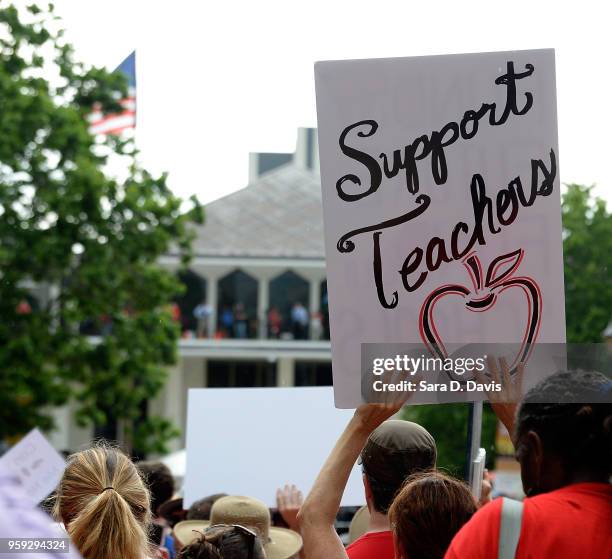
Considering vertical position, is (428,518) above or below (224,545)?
above

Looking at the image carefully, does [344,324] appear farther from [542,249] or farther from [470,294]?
[542,249]

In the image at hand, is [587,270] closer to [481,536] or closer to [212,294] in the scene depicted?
[212,294]

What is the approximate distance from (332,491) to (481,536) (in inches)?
24.8

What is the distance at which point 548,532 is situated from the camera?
192 cm

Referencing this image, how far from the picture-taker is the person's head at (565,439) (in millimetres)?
2051

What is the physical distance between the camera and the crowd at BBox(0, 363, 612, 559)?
6.34 feet

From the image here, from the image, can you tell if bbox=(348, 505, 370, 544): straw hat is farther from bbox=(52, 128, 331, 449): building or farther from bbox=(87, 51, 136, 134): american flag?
bbox=(52, 128, 331, 449): building

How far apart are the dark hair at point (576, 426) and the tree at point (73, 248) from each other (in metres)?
16.4

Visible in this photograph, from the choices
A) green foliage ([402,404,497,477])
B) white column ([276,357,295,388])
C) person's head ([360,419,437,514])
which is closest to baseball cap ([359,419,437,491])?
person's head ([360,419,437,514])

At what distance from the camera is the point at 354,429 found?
2.55 m

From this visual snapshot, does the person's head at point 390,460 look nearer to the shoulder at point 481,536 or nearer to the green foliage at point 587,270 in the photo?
the shoulder at point 481,536

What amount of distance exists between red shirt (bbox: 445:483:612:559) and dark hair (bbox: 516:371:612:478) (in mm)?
97

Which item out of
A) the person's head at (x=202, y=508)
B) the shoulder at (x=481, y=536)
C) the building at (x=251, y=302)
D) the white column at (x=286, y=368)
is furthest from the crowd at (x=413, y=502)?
the white column at (x=286, y=368)

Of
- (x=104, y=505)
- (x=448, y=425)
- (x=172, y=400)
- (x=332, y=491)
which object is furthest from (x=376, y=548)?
(x=172, y=400)
